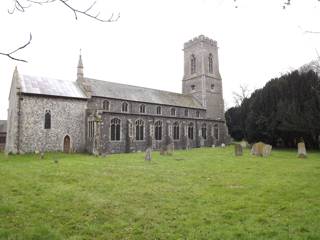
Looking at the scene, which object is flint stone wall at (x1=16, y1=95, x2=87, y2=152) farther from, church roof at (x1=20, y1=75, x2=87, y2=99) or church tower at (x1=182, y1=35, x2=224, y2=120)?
church tower at (x1=182, y1=35, x2=224, y2=120)

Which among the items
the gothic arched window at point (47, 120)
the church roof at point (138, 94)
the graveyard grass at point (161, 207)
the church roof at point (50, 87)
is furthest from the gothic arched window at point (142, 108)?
the graveyard grass at point (161, 207)

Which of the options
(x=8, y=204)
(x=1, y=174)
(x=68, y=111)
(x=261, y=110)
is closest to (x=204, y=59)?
(x=261, y=110)

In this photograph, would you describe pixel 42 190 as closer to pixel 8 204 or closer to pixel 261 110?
pixel 8 204

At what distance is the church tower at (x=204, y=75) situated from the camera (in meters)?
37.2

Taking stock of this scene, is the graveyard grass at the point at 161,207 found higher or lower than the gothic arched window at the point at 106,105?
lower

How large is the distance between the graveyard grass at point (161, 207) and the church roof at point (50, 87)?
14.7 meters

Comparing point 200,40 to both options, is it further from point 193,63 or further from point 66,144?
point 66,144

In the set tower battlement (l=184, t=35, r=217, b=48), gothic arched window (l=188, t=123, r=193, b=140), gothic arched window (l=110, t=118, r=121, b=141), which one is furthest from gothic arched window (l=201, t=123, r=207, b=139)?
tower battlement (l=184, t=35, r=217, b=48)

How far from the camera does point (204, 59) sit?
3784 cm

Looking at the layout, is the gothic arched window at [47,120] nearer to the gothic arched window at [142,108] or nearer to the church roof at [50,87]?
the church roof at [50,87]

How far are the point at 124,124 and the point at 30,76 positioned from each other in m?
9.55

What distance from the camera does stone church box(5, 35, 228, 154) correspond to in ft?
70.0

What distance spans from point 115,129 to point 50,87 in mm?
6932

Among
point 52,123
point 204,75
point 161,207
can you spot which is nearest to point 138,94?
point 52,123
